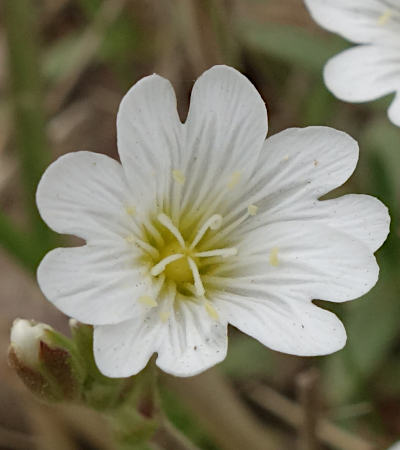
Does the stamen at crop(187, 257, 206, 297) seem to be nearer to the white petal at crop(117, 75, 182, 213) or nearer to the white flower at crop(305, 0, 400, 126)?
the white petal at crop(117, 75, 182, 213)

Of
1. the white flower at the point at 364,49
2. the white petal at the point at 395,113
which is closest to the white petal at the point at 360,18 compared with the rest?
the white flower at the point at 364,49

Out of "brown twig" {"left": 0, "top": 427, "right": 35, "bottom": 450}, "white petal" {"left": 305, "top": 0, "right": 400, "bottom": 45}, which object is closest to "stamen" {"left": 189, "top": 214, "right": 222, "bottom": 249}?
"white petal" {"left": 305, "top": 0, "right": 400, "bottom": 45}

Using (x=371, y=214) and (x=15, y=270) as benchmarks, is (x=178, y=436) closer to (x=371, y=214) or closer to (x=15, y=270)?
(x=371, y=214)

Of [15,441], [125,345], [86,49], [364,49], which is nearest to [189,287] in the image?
[125,345]

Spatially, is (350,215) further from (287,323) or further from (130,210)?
(130,210)

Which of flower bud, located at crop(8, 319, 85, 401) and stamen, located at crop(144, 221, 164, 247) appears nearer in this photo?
flower bud, located at crop(8, 319, 85, 401)

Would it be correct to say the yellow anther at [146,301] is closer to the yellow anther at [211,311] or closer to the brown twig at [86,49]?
the yellow anther at [211,311]
